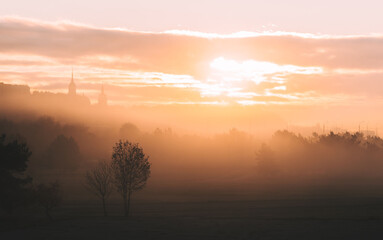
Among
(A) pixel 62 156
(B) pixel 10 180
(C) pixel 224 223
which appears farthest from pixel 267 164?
(C) pixel 224 223

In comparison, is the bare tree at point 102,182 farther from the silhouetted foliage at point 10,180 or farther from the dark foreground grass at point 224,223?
the silhouetted foliage at point 10,180

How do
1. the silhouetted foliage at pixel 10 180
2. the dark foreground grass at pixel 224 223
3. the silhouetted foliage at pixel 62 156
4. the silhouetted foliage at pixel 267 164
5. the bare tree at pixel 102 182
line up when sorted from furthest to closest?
the silhouetted foliage at pixel 62 156, the silhouetted foliage at pixel 267 164, the bare tree at pixel 102 182, the silhouetted foliage at pixel 10 180, the dark foreground grass at pixel 224 223

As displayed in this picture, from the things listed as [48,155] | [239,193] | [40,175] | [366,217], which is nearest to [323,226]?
[366,217]

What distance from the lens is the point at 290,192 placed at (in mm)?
117000

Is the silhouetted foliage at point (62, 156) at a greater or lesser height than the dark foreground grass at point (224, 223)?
greater

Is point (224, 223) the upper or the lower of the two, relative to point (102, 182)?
lower

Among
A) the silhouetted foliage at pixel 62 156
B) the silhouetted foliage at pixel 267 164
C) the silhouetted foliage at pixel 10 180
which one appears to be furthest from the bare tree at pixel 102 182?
the silhouetted foliage at pixel 267 164

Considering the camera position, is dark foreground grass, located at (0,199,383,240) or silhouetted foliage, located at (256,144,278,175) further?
silhouetted foliage, located at (256,144,278,175)

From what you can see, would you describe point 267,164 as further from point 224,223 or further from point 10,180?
point 224,223

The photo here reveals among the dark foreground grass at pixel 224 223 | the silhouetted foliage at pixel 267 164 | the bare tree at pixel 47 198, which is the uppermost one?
the silhouetted foliage at pixel 267 164

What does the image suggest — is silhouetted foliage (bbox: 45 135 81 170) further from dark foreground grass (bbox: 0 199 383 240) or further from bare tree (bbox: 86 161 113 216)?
dark foreground grass (bbox: 0 199 383 240)

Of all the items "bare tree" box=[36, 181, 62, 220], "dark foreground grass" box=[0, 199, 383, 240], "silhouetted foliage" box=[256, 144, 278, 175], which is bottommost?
"dark foreground grass" box=[0, 199, 383, 240]

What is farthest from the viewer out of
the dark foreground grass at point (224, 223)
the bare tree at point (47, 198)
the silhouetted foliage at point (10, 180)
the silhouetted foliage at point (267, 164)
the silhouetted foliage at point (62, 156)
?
the silhouetted foliage at point (62, 156)

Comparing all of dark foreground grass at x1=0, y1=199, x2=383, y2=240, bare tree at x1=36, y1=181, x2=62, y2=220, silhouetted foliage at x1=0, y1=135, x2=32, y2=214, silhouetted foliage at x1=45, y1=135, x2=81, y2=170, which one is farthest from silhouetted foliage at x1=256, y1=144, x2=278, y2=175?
silhouetted foliage at x1=0, y1=135, x2=32, y2=214
